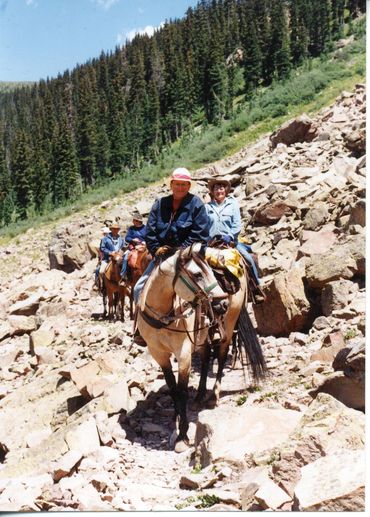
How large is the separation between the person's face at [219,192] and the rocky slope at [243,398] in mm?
1976

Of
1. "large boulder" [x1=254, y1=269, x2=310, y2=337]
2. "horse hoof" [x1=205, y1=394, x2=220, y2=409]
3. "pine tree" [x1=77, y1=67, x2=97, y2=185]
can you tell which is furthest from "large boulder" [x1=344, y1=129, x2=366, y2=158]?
"pine tree" [x1=77, y1=67, x2=97, y2=185]

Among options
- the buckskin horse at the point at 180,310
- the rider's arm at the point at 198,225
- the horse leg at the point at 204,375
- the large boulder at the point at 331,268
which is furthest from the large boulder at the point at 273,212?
the rider's arm at the point at 198,225

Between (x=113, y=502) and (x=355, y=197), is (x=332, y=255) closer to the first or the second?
(x=355, y=197)

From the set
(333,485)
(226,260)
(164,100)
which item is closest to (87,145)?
(164,100)

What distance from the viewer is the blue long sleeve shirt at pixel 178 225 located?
17.5 feet

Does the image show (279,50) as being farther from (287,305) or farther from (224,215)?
(224,215)

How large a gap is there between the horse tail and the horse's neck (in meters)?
1.87

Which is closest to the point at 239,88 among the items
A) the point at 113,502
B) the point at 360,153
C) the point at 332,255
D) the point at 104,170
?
the point at 104,170

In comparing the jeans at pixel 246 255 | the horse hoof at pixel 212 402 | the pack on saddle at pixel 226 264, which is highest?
the pack on saddle at pixel 226 264

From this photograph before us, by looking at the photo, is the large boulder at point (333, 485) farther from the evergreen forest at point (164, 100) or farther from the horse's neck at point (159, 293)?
the evergreen forest at point (164, 100)

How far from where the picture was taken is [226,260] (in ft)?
20.3

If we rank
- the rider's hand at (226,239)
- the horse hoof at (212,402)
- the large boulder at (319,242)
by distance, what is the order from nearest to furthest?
1. the horse hoof at (212,402)
2. the rider's hand at (226,239)
3. the large boulder at (319,242)

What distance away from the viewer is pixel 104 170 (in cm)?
7694

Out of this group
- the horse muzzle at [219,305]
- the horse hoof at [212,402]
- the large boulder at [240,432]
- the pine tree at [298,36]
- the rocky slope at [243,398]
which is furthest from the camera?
the pine tree at [298,36]
